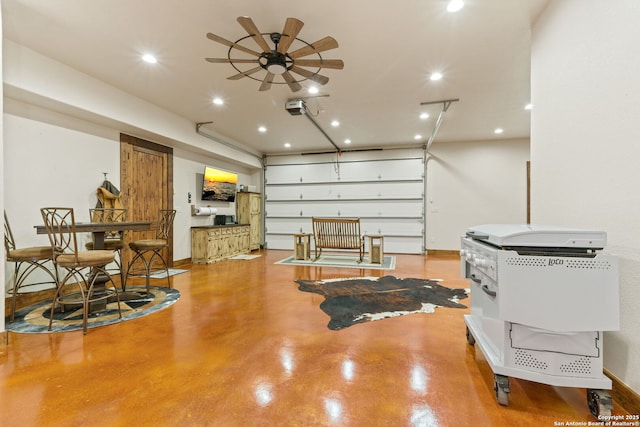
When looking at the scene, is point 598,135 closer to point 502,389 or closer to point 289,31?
point 502,389

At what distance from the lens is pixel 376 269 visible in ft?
16.8

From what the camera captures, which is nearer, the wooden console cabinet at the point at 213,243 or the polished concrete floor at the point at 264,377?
the polished concrete floor at the point at 264,377

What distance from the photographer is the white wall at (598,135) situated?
4.68 feet

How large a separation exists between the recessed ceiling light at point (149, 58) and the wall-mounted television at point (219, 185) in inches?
121

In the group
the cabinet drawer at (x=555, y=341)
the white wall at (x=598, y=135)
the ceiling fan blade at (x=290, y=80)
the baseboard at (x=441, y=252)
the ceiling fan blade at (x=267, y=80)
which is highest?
the ceiling fan blade at (x=267, y=80)

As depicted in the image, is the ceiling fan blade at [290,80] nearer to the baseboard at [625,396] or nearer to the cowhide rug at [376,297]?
the cowhide rug at [376,297]

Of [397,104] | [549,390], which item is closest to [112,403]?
[549,390]

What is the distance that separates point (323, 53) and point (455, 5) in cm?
141

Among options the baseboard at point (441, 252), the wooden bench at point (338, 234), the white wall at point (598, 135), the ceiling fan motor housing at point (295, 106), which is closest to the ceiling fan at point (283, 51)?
the ceiling fan motor housing at point (295, 106)

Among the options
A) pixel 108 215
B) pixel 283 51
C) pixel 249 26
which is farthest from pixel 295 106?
pixel 108 215

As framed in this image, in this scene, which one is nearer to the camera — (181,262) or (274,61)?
(274,61)

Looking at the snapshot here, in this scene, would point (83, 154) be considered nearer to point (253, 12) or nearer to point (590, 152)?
point (253, 12)

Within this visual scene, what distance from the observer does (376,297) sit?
340 centimetres

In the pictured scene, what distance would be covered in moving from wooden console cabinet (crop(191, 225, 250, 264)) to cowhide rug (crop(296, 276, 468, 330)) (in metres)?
2.67
